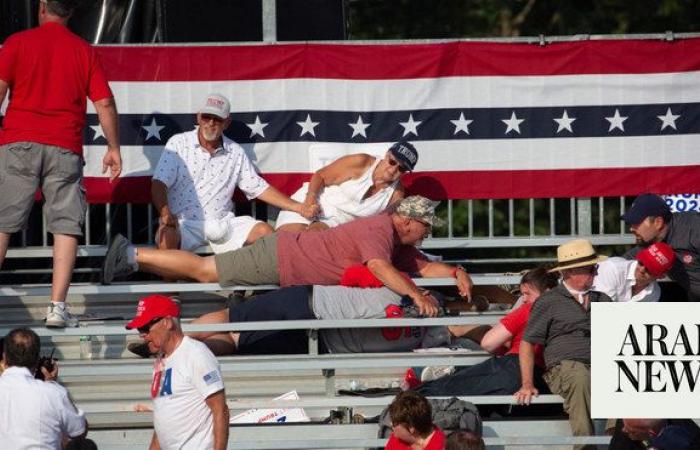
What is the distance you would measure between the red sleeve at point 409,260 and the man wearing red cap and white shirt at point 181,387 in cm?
231

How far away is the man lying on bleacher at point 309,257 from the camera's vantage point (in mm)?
10031

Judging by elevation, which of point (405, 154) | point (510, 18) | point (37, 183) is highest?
point (510, 18)

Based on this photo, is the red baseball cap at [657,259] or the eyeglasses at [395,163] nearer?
the red baseball cap at [657,259]

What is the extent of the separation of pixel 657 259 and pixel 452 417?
159 centimetres

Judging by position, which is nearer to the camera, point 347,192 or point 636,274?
point 636,274

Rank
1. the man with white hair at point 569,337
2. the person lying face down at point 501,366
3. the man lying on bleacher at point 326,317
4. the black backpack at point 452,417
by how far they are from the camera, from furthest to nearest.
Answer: the man lying on bleacher at point 326,317
the person lying face down at point 501,366
the man with white hair at point 569,337
the black backpack at point 452,417

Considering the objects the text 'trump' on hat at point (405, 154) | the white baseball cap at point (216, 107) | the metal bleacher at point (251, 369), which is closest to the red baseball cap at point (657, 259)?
the metal bleacher at point (251, 369)

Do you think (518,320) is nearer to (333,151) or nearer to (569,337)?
(569,337)

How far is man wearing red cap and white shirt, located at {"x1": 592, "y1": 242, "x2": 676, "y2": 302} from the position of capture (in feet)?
31.9

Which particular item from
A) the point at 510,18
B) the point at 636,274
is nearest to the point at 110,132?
the point at 636,274

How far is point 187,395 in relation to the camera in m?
8.27

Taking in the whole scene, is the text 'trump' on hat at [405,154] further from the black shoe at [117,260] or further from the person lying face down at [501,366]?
the black shoe at [117,260]

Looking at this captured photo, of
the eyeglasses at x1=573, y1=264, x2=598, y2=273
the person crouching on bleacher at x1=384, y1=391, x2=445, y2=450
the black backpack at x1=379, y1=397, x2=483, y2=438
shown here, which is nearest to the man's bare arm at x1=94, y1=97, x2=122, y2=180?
the black backpack at x1=379, y1=397, x2=483, y2=438

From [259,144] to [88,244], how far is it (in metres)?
1.21
